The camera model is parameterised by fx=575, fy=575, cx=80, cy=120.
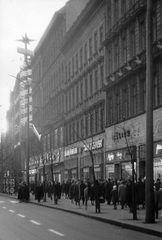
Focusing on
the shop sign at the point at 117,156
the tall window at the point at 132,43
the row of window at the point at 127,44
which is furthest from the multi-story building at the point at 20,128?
the tall window at the point at 132,43

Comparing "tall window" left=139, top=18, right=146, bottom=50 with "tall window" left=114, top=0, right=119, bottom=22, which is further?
"tall window" left=114, top=0, right=119, bottom=22

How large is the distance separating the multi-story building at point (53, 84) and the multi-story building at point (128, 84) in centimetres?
1420

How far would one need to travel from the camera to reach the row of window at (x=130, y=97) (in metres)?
33.7

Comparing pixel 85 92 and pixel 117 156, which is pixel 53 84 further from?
pixel 117 156

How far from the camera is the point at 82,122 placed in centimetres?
5359

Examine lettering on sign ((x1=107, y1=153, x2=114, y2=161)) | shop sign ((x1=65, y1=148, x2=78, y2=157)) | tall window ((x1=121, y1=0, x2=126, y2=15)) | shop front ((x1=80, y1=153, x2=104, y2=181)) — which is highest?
tall window ((x1=121, y1=0, x2=126, y2=15))

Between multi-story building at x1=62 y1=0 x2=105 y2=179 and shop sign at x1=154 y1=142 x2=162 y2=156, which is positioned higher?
multi-story building at x1=62 y1=0 x2=105 y2=179

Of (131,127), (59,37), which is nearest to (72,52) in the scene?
(59,37)

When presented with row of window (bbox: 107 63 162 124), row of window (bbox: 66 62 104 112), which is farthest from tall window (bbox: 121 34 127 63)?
row of window (bbox: 66 62 104 112)

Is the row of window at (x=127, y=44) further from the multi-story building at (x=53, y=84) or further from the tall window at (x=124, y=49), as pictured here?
the multi-story building at (x=53, y=84)

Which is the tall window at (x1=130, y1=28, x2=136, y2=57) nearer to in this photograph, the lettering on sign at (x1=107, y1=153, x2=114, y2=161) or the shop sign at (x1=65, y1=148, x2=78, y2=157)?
the lettering on sign at (x1=107, y1=153, x2=114, y2=161)

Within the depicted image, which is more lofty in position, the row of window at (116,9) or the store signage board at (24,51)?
the store signage board at (24,51)

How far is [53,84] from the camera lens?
71.5m

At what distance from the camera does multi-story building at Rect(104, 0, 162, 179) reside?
33.6 metres
